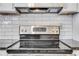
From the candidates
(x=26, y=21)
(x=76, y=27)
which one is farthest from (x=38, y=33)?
(x=76, y=27)

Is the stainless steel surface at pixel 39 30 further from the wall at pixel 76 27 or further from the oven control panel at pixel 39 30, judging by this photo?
the wall at pixel 76 27

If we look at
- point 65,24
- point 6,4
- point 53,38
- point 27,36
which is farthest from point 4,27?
point 65,24

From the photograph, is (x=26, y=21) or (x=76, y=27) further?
(x=26, y=21)

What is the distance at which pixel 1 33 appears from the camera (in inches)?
85.6

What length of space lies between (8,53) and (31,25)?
2.78ft

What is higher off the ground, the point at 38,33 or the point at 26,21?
the point at 26,21

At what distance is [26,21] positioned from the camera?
217 cm

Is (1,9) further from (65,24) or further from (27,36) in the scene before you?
(65,24)

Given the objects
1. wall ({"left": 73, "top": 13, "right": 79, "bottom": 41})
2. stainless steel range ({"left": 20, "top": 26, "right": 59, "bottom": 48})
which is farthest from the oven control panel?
wall ({"left": 73, "top": 13, "right": 79, "bottom": 41})

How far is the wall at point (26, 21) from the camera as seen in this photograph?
2164mm

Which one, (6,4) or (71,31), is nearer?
(6,4)

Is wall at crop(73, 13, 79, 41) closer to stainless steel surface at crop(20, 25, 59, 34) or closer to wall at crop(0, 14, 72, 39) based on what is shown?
wall at crop(0, 14, 72, 39)

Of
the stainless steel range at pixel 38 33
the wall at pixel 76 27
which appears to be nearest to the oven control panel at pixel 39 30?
the stainless steel range at pixel 38 33

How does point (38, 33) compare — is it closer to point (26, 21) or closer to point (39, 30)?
point (39, 30)
